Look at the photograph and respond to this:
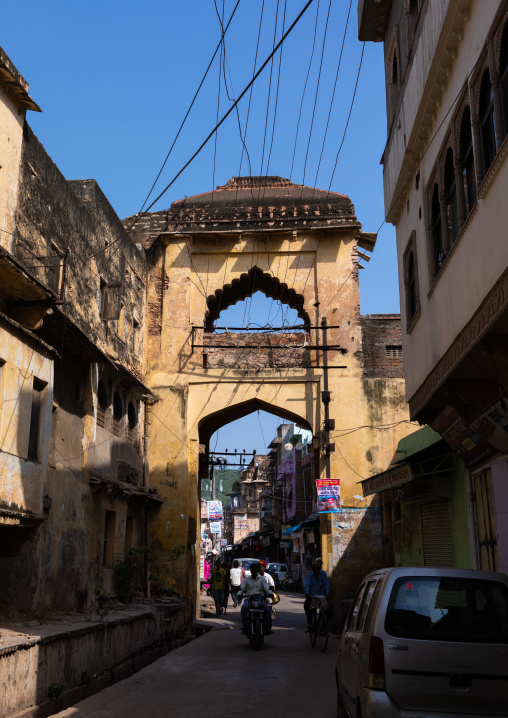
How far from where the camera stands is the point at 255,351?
18.3 m

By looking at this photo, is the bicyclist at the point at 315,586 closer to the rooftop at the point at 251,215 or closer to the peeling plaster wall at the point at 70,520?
the peeling plaster wall at the point at 70,520

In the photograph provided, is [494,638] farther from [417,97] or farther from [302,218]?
[302,218]

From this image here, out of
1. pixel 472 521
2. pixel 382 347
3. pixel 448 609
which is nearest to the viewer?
pixel 448 609

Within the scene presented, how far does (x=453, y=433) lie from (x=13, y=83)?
744cm

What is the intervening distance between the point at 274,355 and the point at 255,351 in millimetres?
481

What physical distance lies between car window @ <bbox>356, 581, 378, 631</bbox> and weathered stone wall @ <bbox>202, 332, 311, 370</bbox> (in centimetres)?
1290

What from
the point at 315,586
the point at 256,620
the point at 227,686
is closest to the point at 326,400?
the point at 315,586

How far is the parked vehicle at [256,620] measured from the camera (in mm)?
11141

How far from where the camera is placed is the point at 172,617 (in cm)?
1477

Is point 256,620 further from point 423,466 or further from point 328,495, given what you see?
point 328,495

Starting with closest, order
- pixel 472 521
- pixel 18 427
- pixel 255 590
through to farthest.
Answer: pixel 18 427
pixel 472 521
pixel 255 590

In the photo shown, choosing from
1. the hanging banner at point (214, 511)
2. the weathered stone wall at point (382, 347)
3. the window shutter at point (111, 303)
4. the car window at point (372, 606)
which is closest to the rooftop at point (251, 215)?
the weathered stone wall at point (382, 347)

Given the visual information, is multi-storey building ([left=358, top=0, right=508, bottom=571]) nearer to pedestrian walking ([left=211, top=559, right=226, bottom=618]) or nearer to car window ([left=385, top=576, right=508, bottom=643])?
car window ([left=385, top=576, right=508, bottom=643])

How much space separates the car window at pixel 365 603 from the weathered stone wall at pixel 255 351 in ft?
42.3
